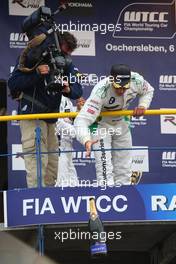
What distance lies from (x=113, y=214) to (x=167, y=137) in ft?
11.5

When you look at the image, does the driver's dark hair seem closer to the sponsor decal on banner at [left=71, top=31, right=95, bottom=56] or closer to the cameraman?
the cameraman

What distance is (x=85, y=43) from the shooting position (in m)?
13.5

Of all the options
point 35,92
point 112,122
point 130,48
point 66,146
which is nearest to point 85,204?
point 112,122

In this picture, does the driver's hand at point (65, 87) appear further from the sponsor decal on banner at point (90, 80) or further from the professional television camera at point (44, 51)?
the sponsor decal on banner at point (90, 80)

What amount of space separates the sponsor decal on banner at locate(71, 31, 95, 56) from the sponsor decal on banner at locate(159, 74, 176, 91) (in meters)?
1.09

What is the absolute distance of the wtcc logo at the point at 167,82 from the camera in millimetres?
13680

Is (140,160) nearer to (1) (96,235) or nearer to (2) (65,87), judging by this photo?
(2) (65,87)

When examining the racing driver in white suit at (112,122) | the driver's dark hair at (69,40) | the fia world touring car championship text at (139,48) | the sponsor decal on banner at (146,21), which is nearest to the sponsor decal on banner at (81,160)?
the fia world touring car championship text at (139,48)

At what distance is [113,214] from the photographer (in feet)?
33.9

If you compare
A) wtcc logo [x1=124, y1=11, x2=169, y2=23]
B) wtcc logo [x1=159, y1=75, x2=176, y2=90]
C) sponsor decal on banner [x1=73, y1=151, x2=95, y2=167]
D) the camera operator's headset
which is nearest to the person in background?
sponsor decal on banner [x1=73, y1=151, x2=95, y2=167]

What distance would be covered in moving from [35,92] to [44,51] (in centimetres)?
48

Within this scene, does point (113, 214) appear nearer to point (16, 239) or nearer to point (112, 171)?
point (112, 171)

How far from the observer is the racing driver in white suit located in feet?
34.2

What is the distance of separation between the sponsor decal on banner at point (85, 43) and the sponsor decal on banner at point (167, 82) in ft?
3.58
